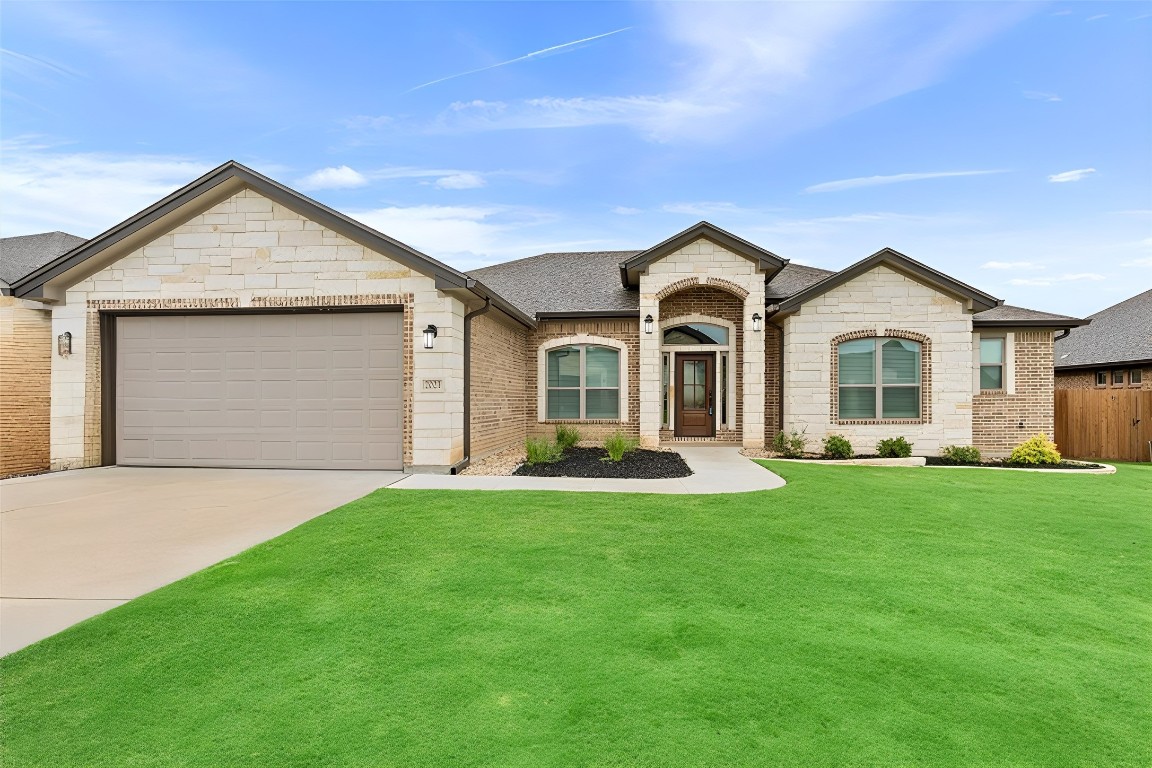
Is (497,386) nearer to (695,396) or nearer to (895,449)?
(695,396)

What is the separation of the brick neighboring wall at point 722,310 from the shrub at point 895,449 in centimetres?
347

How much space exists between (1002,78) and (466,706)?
15275 mm

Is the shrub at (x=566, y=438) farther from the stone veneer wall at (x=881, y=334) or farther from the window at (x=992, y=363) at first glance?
the window at (x=992, y=363)

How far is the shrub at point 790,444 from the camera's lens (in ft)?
42.6

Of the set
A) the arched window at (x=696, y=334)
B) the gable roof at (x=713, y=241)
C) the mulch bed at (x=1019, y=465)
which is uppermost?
the gable roof at (x=713, y=241)

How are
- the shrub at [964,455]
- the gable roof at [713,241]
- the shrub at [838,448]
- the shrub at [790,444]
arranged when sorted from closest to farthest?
the shrub at [964,455] < the shrub at [838,448] < the shrub at [790,444] < the gable roof at [713,241]

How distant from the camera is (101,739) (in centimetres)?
244

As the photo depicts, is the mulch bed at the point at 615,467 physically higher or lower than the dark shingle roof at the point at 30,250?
lower

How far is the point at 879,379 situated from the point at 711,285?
4679 mm

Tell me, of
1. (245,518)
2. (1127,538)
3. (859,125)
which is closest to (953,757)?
(1127,538)

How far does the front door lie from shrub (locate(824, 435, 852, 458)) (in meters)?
3.19

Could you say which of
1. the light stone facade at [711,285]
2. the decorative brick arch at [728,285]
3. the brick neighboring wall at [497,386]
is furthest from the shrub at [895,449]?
the brick neighboring wall at [497,386]

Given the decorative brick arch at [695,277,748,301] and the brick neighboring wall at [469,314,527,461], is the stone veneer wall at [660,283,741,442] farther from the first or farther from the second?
the brick neighboring wall at [469,314,527,461]

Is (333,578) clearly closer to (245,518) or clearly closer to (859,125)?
(245,518)
